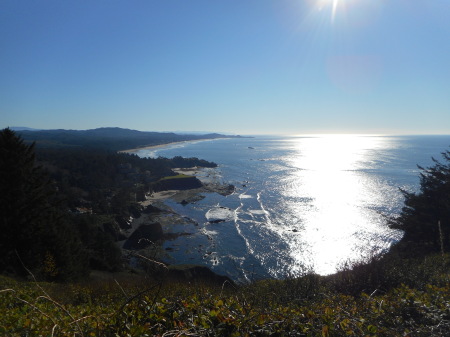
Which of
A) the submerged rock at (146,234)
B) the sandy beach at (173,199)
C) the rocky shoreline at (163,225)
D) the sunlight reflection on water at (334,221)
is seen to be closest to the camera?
the rocky shoreline at (163,225)

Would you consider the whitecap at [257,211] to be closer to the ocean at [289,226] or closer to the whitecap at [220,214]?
the ocean at [289,226]

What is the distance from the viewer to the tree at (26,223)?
15.5 m

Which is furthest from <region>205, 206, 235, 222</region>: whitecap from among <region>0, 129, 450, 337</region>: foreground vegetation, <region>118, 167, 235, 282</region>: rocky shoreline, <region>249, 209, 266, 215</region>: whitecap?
<region>0, 129, 450, 337</region>: foreground vegetation

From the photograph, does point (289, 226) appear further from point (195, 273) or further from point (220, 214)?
point (195, 273)

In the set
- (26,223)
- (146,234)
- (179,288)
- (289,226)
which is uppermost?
(179,288)

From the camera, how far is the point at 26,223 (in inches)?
641

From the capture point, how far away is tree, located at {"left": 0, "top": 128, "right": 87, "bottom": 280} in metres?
15.5

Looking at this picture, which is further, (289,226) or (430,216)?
(289,226)

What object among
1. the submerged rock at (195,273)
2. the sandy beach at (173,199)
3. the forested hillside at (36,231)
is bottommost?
the sandy beach at (173,199)

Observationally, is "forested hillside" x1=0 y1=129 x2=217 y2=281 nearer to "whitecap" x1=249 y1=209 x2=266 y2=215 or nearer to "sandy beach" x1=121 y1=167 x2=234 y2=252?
"sandy beach" x1=121 y1=167 x2=234 y2=252

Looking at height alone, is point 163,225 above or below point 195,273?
below

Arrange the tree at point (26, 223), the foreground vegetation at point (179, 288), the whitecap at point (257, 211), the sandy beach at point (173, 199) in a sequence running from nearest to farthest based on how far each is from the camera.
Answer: the foreground vegetation at point (179, 288)
the tree at point (26, 223)
the sandy beach at point (173, 199)
the whitecap at point (257, 211)

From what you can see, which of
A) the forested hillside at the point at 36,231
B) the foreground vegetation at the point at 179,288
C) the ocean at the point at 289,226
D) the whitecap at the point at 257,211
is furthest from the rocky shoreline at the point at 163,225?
the whitecap at the point at 257,211

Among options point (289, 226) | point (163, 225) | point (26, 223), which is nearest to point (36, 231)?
point (26, 223)
